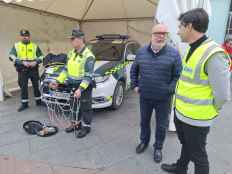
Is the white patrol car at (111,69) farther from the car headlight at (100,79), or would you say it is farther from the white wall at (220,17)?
the white wall at (220,17)

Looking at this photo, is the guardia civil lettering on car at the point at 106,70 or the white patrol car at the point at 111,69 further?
the white patrol car at the point at 111,69

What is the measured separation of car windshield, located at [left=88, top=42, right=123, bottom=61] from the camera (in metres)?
5.60

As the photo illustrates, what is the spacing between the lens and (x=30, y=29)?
6.89 m

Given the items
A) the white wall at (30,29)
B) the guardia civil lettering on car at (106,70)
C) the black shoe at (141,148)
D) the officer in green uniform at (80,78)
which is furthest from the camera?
the white wall at (30,29)

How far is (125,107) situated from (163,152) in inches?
81.9

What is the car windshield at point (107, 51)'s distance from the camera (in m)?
5.60

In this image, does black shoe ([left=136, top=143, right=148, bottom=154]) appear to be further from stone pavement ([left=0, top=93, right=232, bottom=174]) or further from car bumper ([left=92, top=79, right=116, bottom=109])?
car bumper ([left=92, top=79, right=116, bottom=109])

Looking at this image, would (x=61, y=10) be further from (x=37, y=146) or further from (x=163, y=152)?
(x=163, y=152)

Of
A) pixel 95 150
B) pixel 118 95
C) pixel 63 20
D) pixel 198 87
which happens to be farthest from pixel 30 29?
pixel 198 87

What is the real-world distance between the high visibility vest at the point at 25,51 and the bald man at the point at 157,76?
8.96 feet

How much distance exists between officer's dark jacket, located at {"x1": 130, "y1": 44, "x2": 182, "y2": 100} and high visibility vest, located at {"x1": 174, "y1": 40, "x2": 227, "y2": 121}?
Result: 0.56 m

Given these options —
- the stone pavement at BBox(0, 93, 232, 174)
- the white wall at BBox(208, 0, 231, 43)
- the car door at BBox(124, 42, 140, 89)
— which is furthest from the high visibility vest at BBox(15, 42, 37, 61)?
the white wall at BBox(208, 0, 231, 43)

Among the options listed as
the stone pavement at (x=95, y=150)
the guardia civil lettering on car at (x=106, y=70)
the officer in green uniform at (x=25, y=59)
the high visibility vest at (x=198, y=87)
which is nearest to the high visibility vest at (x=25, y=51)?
the officer in green uniform at (x=25, y=59)

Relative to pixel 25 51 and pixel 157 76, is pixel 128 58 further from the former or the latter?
pixel 157 76
